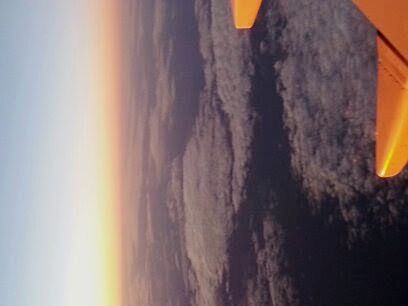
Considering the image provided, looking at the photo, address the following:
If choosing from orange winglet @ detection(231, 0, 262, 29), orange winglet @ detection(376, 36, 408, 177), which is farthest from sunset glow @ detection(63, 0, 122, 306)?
orange winglet @ detection(376, 36, 408, 177)

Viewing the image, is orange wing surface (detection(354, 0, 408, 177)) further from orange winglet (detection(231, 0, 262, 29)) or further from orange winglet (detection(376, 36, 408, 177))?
orange winglet (detection(231, 0, 262, 29))

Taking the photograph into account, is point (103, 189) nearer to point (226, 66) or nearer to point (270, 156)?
point (226, 66)

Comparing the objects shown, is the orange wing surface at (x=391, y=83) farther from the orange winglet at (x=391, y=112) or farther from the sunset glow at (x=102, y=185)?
the sunset glow at (x=102, y=185)

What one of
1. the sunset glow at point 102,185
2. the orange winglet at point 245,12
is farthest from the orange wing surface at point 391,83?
the sunset glow at point 102,185

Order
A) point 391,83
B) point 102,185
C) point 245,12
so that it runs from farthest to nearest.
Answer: point 102,185 → point 245,12 → point 391,83

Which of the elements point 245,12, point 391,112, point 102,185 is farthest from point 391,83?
point 102,185

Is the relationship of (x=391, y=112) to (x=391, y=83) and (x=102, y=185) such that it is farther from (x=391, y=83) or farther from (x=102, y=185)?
(x=102, y=185)

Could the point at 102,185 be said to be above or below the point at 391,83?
above
